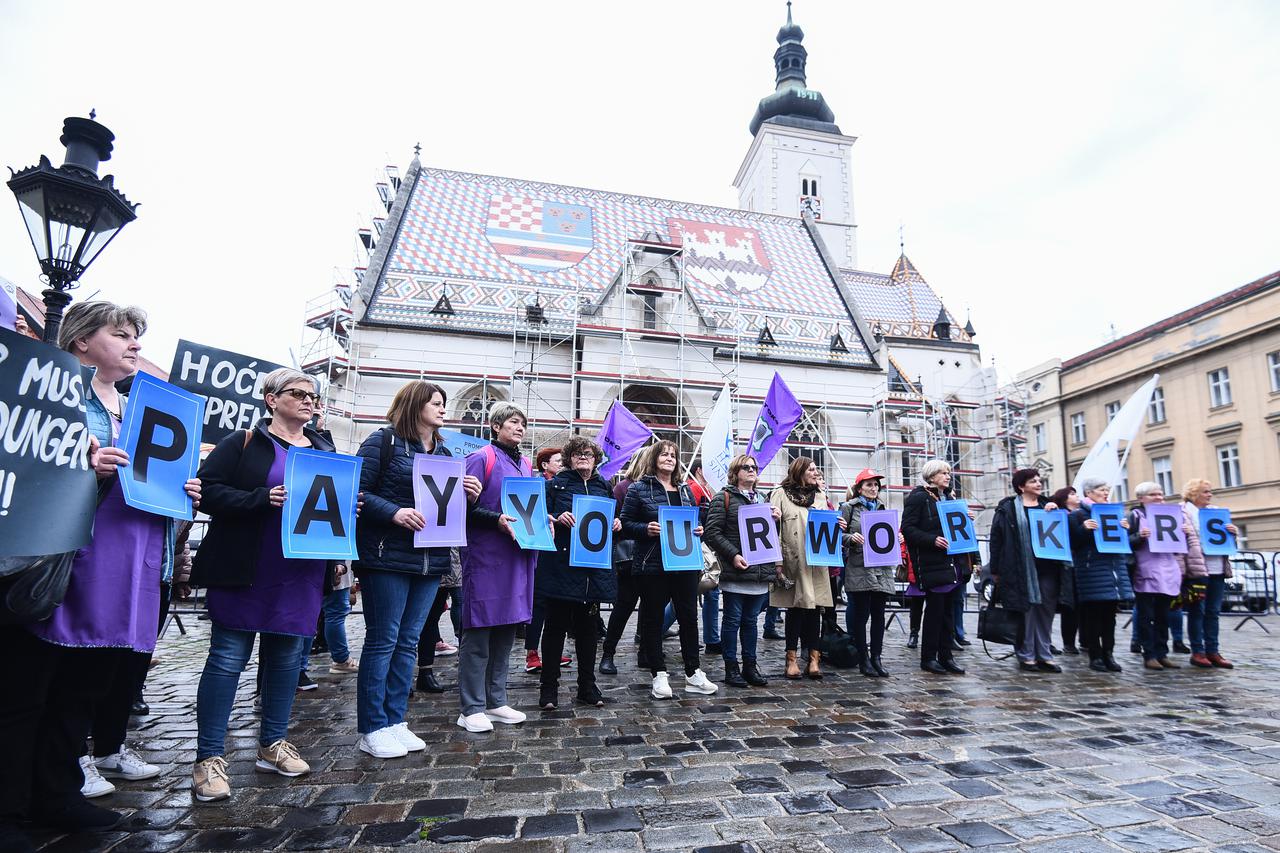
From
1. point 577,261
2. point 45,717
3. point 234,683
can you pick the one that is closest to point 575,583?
point 234,683

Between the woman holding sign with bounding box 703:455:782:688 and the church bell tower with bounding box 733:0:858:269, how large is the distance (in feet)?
145

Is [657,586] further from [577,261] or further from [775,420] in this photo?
[577,261]

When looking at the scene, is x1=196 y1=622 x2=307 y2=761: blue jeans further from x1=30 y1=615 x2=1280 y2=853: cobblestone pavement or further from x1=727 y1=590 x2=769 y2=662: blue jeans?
x1=727 y1=590 x2=769 y2=662: blue jeans

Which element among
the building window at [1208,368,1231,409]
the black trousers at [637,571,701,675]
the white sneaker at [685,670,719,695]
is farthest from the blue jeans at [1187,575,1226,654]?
the building window at [1208,368,1231,409]

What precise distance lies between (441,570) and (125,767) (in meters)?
1.71

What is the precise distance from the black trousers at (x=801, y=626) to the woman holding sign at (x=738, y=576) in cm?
47

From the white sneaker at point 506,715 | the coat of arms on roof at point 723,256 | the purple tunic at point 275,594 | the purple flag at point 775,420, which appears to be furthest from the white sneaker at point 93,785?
the coat of arms on roof at point 723,256

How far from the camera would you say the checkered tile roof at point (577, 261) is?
24.8 metres

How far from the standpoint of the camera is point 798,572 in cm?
625

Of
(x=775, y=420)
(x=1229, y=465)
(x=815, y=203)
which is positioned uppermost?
(x=815, y=203)

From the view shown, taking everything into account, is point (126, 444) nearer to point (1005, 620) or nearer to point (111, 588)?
point (111, 588)

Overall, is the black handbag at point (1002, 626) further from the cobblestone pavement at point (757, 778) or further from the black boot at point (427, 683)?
the black boot at point (427, 683)

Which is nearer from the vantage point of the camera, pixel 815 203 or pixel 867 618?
pixel 867 618

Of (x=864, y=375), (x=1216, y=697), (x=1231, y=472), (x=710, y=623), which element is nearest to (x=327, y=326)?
(x=864, y=375)
